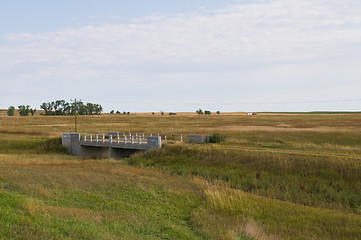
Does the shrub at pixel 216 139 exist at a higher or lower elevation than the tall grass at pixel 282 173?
higher

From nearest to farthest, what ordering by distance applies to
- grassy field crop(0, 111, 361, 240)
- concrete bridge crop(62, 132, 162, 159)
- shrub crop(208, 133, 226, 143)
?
grassy field crop(0, 111, 361, 240) → concrete bridge crop(62, 132, 162, 159) → shrub crop(208, 133, 226, 143)

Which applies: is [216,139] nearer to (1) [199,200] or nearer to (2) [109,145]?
(2) [109,145]

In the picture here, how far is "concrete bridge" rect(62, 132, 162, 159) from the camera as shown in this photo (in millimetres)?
38294

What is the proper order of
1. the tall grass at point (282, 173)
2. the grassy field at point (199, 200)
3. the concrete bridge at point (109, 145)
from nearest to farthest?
the grassy field at point (199, 200)
the tall grass at point (282, 173)
the concrete bridge at point (109, 145)

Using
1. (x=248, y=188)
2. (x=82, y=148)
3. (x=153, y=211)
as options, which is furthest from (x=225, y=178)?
(x=82, y=148)

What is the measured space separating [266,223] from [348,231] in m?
3.27

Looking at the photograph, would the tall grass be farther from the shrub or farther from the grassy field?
the shrub

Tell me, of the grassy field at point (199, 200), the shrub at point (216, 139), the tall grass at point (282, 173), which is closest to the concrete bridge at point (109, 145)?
the tall grass at point (282, 173)

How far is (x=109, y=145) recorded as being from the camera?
41.9 meters

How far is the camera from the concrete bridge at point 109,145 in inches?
1508

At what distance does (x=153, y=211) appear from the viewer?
15938mm

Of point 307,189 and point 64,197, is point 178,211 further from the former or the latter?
point 307,189

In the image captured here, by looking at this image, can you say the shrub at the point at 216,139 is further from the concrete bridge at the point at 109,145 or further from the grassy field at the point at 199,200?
the grassy field at the point at 199,200

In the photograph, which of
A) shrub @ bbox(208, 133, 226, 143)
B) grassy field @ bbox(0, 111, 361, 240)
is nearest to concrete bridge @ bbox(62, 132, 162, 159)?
grassy field @ bbox(0, 111, 361, 240)
